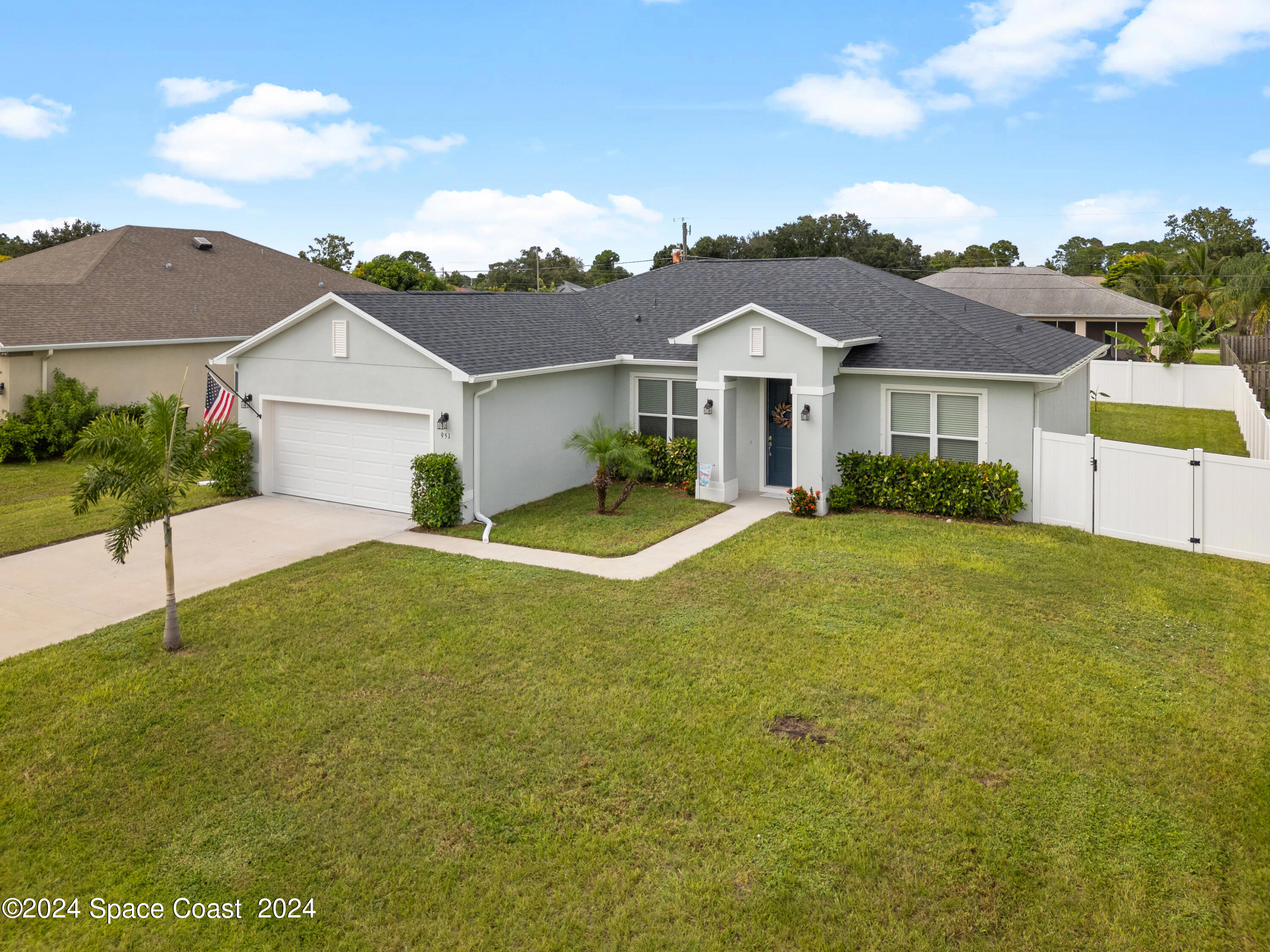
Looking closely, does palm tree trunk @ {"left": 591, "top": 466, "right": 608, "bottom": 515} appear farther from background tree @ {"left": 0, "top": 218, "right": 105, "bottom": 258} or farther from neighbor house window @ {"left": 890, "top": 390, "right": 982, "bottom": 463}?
background tree @ {"left": 0, "top": 218, "right": 105, "bottom": 258}

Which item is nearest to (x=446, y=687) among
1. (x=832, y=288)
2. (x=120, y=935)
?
(x=120, y=935)

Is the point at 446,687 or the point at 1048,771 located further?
the point at 446,687

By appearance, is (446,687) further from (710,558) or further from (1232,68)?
(1232,68)

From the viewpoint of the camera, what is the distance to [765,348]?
15297mm

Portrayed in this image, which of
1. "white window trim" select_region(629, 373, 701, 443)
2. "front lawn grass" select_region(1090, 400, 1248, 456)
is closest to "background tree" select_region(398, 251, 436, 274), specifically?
"front lawn grass" select_region(1090, 400, 1248, 456)

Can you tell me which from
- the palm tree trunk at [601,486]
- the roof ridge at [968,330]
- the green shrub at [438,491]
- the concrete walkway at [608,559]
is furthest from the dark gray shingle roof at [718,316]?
the concrete walkway at [608,559]

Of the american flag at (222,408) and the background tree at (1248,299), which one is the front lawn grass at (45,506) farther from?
the background tree at (1248,299)

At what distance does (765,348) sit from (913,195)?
5154 centimetres

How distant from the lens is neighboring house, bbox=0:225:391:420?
2131 centimetres

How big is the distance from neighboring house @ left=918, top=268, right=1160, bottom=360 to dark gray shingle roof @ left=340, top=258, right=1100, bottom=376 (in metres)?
22.3

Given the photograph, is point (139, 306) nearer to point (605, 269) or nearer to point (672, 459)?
point (672, 459)

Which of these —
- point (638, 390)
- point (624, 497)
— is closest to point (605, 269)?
point (638, 390)

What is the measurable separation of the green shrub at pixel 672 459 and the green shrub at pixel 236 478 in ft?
24.4

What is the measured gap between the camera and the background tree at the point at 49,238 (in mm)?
58312
